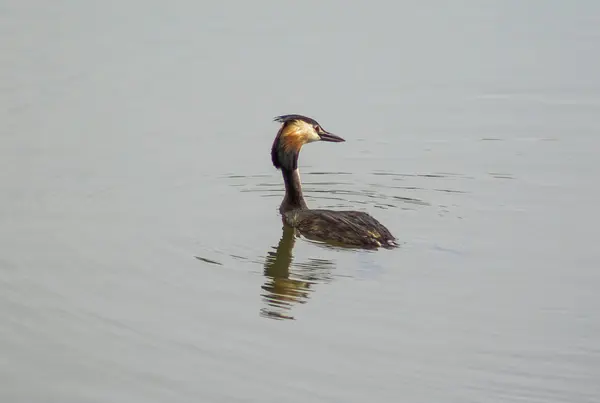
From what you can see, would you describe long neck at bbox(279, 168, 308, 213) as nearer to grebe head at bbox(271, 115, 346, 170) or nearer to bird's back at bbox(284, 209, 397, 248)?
grebe head at bbox(271, 115, 346, 170)

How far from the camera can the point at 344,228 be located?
10.2 metres

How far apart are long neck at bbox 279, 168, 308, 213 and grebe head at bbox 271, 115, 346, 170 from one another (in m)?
0.07

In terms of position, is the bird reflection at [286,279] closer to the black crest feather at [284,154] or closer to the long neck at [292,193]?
the long neck at [292,193]

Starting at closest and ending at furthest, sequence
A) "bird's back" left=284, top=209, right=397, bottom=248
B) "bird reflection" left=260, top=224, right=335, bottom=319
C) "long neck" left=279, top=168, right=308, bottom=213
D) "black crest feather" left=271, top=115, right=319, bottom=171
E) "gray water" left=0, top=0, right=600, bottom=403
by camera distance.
→ "gray water" left=0, top=0, right=600, bottom=403
"bird reflection" left=260, top=224, right=335, bottom=319
"bird's back" left=284, top=209, right=397, bottom=248
"long neck" left=279, top=168, right=308, bottom=213
"black crest feather" left=271, top=115, right=319, bottom=171

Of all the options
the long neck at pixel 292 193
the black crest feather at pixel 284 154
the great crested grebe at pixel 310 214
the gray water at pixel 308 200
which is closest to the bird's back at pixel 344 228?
the great crested grebe at pixel 310 214

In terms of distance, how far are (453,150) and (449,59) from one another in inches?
132

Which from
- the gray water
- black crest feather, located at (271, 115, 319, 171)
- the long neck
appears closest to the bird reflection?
the gray water

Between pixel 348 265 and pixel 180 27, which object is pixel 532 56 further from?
pixel 348 265

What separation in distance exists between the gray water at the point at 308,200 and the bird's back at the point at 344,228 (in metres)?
0.20

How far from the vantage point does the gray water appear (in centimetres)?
764

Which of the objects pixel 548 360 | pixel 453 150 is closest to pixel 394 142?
pixel 453 150

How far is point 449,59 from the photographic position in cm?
1589

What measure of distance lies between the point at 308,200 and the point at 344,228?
1.78 metres

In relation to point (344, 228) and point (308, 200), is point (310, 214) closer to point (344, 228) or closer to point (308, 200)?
point (344, 228)
